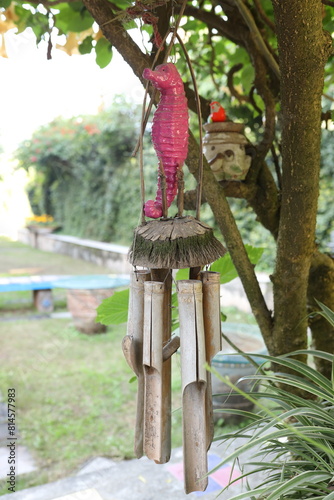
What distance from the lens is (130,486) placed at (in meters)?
1.87

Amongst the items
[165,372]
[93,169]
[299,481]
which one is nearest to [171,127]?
[165,372]

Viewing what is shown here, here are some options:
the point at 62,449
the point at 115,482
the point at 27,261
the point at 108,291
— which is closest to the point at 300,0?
the point at 115,482

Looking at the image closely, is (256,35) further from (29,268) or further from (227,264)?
(29,268)

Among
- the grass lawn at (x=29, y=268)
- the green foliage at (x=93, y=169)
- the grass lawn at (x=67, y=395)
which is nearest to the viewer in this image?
the grass lawn at (x=67, y=395)

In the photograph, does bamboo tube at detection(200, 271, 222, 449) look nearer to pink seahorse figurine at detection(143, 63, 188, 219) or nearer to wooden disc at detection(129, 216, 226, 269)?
wooden disc at detection(129, 216, 226, 269)

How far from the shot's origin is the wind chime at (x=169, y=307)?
0.78m

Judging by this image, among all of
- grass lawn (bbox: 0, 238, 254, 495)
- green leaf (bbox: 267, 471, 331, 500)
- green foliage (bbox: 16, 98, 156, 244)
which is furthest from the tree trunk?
green foliage (bbox: 16, 98, 156, 244)

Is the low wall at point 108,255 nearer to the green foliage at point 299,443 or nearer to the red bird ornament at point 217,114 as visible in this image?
the red bird ornament at point 217,114

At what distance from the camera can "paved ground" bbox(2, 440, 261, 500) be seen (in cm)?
176

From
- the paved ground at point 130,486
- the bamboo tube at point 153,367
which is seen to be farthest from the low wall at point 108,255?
the bamboo tube at point 153,367

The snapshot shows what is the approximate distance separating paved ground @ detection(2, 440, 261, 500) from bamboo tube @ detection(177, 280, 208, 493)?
1054 millimetres

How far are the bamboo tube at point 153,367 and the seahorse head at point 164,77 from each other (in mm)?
346

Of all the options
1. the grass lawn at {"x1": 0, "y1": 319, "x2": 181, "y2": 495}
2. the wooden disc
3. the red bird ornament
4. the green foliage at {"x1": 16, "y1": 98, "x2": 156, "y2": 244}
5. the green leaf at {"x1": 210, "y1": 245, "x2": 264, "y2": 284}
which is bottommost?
the grass lawn at {"x1": 0, "y1": 319, "x2": 181, "y2": 495}

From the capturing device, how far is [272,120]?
1.36 m
